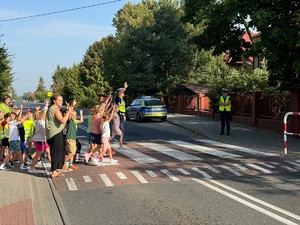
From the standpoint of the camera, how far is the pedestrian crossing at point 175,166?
7637mm

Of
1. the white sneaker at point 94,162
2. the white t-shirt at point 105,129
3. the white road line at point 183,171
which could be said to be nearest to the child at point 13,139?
the white sneaker at point 94,162

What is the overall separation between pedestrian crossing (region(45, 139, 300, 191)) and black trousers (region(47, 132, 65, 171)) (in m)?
0.32

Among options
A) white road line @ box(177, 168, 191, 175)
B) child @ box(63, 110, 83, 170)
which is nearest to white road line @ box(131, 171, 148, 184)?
white road line @ box(177, 168, 191, 175)

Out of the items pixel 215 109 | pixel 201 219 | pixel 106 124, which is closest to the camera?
pixel 201 219

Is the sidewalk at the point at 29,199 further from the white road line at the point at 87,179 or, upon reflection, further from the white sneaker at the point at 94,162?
the white sneaker at the point at 94,162

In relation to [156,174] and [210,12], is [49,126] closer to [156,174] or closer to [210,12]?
[156,174]

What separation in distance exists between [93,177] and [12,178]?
1661 mm

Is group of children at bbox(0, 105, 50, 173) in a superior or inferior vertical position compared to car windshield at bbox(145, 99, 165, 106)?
inferior

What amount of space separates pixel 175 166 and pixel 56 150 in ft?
9.10

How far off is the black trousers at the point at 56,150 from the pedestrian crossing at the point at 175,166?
0.32 metres

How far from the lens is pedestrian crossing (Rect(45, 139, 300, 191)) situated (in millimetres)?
7637

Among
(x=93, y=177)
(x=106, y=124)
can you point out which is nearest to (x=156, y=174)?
(x=93, y=177)

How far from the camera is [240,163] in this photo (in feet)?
29.8

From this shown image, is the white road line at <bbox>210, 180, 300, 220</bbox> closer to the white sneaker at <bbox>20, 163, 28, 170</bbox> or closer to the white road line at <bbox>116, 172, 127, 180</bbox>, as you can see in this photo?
the white road line at <bbox>116, 172, 127, 180</bbox>
